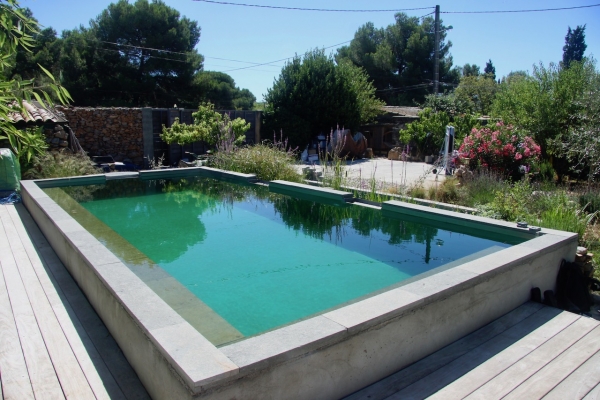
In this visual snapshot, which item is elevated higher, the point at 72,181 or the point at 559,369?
the point at 72,181

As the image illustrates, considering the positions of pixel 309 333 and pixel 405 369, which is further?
pixel 405 369

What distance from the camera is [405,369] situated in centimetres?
262

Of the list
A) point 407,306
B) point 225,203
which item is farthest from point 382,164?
point 407,306

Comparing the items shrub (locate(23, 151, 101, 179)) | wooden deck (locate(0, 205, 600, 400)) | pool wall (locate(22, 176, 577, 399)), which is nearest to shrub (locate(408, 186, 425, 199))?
pool wall (locate(22, 176, 577, 399))

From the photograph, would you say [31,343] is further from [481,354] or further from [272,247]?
[481,354]

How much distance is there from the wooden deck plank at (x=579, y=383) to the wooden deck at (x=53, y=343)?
2.18 metres

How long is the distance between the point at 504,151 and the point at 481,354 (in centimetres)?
596

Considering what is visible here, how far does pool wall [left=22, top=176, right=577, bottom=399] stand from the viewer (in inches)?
76.5

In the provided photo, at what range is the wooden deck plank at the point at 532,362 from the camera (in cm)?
242

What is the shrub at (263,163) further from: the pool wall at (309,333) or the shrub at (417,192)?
the pool wall at (309,333)

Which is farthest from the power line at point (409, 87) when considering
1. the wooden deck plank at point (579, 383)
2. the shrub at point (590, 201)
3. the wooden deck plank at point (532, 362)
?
the wooden deck plank at point (579, 383)

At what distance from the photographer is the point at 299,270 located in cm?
411

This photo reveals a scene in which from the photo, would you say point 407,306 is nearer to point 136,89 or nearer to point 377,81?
point 136,89

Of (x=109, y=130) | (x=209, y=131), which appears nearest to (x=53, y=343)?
(x=209, y=131)
